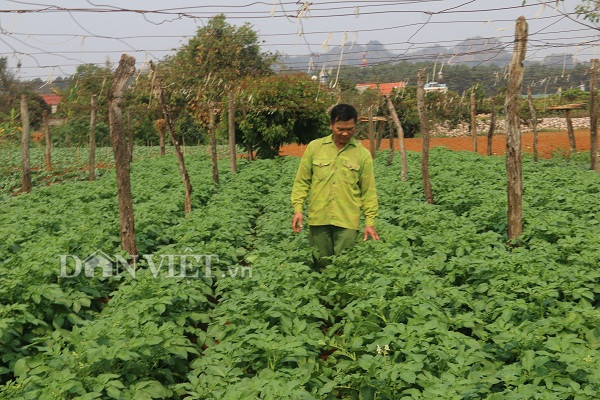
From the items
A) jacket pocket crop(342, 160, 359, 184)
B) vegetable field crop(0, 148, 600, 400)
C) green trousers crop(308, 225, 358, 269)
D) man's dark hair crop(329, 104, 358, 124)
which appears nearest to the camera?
vegetable field crop(0, 148, 600, 400)

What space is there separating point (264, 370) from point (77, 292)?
260 cm

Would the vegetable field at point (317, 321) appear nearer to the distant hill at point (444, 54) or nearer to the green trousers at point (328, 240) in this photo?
the green trousers at point (328, 240)

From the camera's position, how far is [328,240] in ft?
22.9

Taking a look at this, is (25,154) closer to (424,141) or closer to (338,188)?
(424,141)

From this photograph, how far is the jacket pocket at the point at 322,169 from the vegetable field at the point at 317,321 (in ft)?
2.86

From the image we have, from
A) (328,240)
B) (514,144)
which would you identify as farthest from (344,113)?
(514,144)

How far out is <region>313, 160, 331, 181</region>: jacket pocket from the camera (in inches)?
263

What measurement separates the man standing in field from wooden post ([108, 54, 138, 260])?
2.47 meters

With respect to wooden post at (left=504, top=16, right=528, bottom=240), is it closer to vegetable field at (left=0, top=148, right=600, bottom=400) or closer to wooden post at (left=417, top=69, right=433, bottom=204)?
vegetable field at (left=0, top=148, right=600, bottom=400)

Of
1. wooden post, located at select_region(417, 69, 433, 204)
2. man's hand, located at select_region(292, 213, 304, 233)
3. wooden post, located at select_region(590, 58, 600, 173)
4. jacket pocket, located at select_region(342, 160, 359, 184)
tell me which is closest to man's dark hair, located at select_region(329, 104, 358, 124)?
jacket pocket, located at select_region(342, 160, 359, 184)

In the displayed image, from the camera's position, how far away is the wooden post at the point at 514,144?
26.7 feet

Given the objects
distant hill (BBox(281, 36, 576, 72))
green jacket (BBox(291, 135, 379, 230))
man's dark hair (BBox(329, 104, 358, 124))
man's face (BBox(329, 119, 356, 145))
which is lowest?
green jacket (BBox(291, 135, 379, 230))

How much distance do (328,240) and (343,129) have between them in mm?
1322

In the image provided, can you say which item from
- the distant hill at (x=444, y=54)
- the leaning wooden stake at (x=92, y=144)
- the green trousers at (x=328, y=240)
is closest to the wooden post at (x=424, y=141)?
the distant hill at (x=444, y=54)
